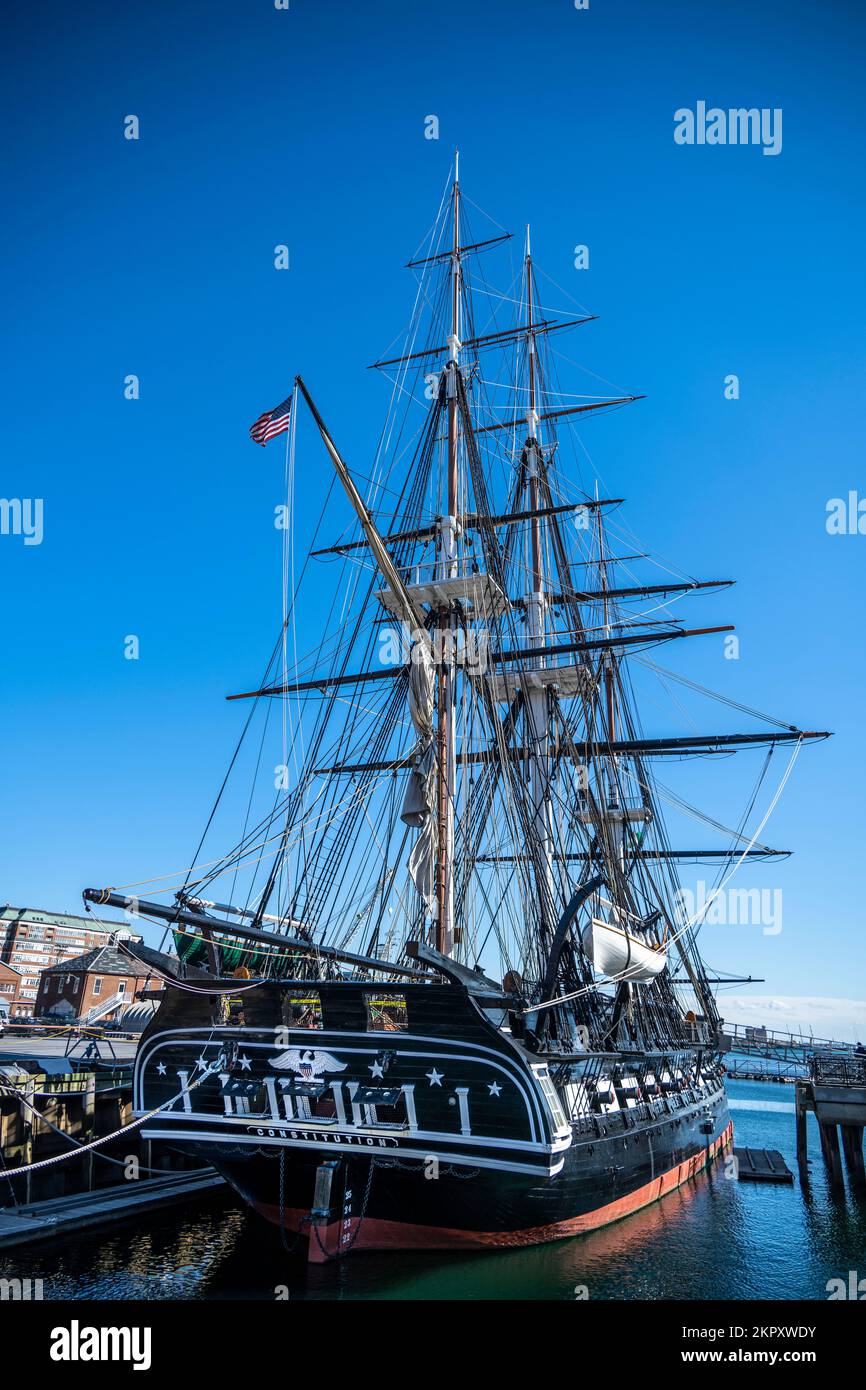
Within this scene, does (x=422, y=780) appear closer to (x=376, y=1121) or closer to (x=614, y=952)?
(x=614, y=952)

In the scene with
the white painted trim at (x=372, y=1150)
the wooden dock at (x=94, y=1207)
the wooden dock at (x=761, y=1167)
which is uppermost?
the white painted trim at (x=372, y=1150)

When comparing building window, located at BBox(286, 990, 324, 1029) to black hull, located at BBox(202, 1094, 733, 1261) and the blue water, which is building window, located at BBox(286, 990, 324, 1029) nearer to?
black hull, located at BBox(202, 1094, 733, 1261)

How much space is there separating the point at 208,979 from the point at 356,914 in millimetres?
8512

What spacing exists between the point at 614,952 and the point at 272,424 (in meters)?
14.3

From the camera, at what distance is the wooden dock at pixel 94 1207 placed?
17094 mm

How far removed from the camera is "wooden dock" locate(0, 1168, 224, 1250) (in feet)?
56.1

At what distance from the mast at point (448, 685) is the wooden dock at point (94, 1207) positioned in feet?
29.7

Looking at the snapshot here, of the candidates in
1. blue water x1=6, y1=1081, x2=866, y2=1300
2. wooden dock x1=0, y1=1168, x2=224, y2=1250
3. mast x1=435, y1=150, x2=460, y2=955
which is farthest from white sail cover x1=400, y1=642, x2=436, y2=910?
wooden dock x1=0, y1=1168, x2=224, y2=1250

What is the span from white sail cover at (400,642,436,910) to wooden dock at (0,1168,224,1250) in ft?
31.0

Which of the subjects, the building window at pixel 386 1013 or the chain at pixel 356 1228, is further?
the building window at pixel 386 1013

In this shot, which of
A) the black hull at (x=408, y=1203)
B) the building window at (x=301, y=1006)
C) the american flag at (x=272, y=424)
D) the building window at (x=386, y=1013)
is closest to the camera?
the black hull at (x=408, y=1203)

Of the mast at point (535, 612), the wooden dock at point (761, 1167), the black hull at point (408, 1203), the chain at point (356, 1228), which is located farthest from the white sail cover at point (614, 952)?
A: the wooden dock at point (761, 1167)

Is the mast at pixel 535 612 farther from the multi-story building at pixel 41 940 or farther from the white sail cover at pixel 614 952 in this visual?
the multi-story building at pixel 41 940
